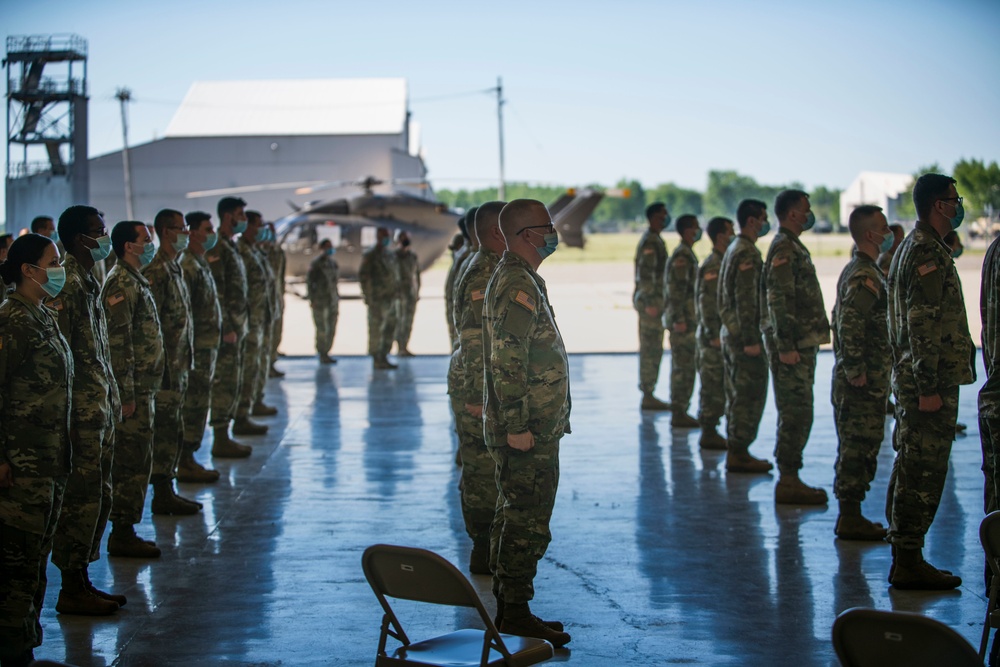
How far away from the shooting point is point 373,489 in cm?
705

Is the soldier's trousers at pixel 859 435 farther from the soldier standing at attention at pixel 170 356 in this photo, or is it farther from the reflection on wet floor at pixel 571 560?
the soldier standing at attention at pixel 170 356

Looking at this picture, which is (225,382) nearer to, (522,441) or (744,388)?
(744,388)

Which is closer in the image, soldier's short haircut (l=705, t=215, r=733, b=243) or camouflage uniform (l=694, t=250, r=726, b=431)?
camouflage uniform (l=694, t=250, r=726, b=431)

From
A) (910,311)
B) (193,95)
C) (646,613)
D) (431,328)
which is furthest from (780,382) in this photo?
(193,95)

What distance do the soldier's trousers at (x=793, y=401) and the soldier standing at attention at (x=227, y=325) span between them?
387cm

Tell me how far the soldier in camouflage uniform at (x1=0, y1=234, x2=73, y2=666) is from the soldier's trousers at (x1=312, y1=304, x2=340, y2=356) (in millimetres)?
9643

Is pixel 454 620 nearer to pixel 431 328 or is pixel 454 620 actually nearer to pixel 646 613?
pixel 646 613

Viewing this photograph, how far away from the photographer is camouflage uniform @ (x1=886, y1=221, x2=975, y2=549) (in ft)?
15.3

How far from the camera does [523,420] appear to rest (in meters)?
4.02

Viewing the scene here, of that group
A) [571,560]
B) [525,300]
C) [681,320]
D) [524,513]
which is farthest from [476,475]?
[681,320]

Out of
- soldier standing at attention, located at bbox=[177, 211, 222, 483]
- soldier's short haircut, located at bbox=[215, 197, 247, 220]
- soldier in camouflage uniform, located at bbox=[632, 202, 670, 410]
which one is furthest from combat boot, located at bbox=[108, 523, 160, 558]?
soldier in camouflage uniform, located at bbox=[632, 202, 670, 410]

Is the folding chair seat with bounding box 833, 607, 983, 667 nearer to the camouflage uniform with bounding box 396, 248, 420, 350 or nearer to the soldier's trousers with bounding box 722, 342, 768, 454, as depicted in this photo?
the soldier's trousers with bounding box 722, 342, 768, 454

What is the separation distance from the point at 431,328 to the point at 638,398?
930cm

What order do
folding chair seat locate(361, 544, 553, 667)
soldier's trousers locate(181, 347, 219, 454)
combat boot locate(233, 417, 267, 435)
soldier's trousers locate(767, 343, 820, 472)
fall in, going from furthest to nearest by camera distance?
combat boot locate(233, 417, 267, 435), soldier's trousers locate(181, 347, 219, 454), soldier's trousers locate(767, 343, 820, 472), folding chair seat locate(361, 544, 553, 667)
